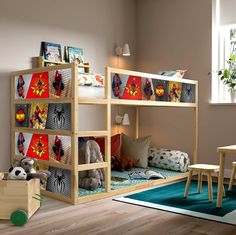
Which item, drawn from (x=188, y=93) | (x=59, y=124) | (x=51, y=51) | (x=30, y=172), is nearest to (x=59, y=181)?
(x=30, y=172)

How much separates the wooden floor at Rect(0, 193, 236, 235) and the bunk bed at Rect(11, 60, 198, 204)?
251 millimetres

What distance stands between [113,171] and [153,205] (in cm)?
136

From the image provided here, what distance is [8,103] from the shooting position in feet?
12.9

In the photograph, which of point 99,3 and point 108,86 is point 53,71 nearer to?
point 108,86

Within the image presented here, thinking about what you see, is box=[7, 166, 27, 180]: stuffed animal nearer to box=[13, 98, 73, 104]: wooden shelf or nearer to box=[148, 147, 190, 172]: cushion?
→ box=[13, 98, 73, 104]: wooden shelf

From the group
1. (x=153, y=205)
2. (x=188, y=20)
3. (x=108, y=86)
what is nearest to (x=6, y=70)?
(x=108, y=86)

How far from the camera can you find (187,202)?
10.7 feet

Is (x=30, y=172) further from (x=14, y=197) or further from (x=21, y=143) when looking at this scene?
(x=21, y=143)

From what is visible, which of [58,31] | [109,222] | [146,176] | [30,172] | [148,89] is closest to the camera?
[109,222]

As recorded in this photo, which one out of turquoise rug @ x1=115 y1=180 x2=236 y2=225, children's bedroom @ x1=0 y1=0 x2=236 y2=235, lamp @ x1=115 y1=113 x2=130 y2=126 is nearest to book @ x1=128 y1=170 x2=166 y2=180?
children's bedroom @ x1=0 y1=0 x2=236 y2=235

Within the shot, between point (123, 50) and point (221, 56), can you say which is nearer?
point (221, 56)

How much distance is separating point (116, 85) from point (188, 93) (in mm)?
1363

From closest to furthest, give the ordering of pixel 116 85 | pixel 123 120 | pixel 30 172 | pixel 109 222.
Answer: pixel 109 222 < pixel 30 172 < pixel 116 85 < pixel 123 120

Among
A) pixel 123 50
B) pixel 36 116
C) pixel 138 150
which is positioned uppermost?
pixel 123 50
